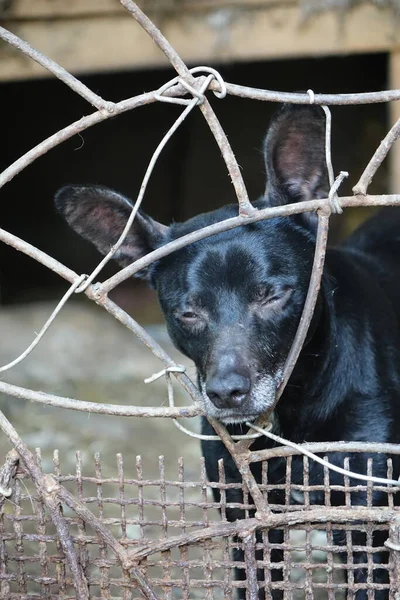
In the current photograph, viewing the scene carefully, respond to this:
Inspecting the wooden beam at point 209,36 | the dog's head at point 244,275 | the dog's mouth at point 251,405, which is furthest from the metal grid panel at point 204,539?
the wooden beam at point 209,36

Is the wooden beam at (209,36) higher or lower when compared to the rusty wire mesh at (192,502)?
higher

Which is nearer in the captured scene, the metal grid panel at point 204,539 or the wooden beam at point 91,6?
the metal grid panel at point 204,539

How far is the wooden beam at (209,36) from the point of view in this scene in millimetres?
5047

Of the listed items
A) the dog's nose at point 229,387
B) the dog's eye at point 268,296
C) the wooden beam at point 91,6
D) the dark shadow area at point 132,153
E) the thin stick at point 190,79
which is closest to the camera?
the thin stick at point 190,79

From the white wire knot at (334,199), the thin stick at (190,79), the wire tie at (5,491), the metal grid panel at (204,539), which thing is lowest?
the metal grid panel at (204,539)

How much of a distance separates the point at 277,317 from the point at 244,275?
17cm

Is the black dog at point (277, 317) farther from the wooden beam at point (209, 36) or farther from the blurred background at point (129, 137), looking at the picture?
the wooden beam at point (209, 36)

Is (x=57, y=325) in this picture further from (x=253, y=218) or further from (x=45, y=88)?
(x=253, y=218)

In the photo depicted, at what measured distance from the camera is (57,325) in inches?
259

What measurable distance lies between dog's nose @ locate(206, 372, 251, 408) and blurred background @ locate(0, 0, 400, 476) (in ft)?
8.21

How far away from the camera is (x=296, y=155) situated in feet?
9.13

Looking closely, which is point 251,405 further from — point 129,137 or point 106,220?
point 129,137

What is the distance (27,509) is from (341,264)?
2.09m

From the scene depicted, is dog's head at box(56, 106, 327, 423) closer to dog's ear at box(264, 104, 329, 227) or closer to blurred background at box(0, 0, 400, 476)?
dog's ear at box(264, 104, 329, 227)
